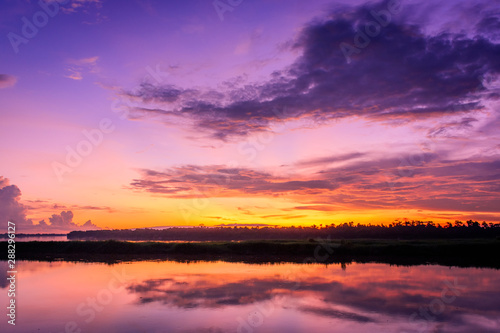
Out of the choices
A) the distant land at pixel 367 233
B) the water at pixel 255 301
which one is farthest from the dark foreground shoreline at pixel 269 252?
the distant land at pixel 367 233

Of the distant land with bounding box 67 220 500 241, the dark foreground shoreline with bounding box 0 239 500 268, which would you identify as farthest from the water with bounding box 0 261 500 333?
the distant land with bounding box 67 220 500 241

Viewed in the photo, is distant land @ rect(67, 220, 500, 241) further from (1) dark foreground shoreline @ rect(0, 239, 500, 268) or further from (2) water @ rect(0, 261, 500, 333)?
(2) water @ rect(0, 261, 500, 333)

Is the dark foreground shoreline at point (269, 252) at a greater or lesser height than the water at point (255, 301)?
lesser

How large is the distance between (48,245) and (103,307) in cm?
4755

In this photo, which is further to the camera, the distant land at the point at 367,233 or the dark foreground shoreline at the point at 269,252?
the distant land at the point at 367,233

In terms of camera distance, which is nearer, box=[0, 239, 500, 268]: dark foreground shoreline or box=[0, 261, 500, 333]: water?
box=[0, 261, 500, 333]: water

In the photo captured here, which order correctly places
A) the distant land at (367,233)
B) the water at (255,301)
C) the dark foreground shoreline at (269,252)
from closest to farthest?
1. the water at (255,301)
2. the dark foreground shoreline at (269,252)
3. the distant land at (367,233)

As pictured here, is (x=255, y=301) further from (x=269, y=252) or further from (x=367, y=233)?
(x=367, y=233)

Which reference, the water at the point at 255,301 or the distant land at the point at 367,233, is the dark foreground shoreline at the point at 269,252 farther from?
the distant land at the point at 367,233

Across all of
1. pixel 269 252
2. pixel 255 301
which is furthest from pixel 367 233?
pixel 255 301

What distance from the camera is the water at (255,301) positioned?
15641mm

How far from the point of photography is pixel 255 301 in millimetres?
20062

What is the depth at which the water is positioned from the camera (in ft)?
51.3

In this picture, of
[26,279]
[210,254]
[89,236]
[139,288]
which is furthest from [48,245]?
[89,236]
